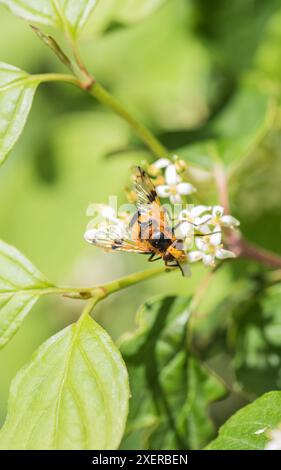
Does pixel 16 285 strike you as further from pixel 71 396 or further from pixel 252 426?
pixel 252 426

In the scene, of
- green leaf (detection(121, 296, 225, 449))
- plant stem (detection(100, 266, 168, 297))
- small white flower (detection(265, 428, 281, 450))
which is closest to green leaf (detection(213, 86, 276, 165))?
green leaf (detection(121, 296, 225, 449))

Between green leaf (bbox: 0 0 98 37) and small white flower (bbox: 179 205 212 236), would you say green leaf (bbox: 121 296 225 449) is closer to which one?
small white flower (bbox: 179 205 212 236)

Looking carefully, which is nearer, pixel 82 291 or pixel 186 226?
pixel 82 291

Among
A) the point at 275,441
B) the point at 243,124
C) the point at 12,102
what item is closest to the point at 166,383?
the point at 275,441

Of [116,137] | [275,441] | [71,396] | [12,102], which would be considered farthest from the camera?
[116,137]

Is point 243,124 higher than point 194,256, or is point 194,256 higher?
point 194,256

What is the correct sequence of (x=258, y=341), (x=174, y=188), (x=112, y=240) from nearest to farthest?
(x=112, y=240) < (x=174, y=188) < (x=258, y=341)

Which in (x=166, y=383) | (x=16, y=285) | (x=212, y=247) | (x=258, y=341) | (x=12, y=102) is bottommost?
(x=258, y=341)
